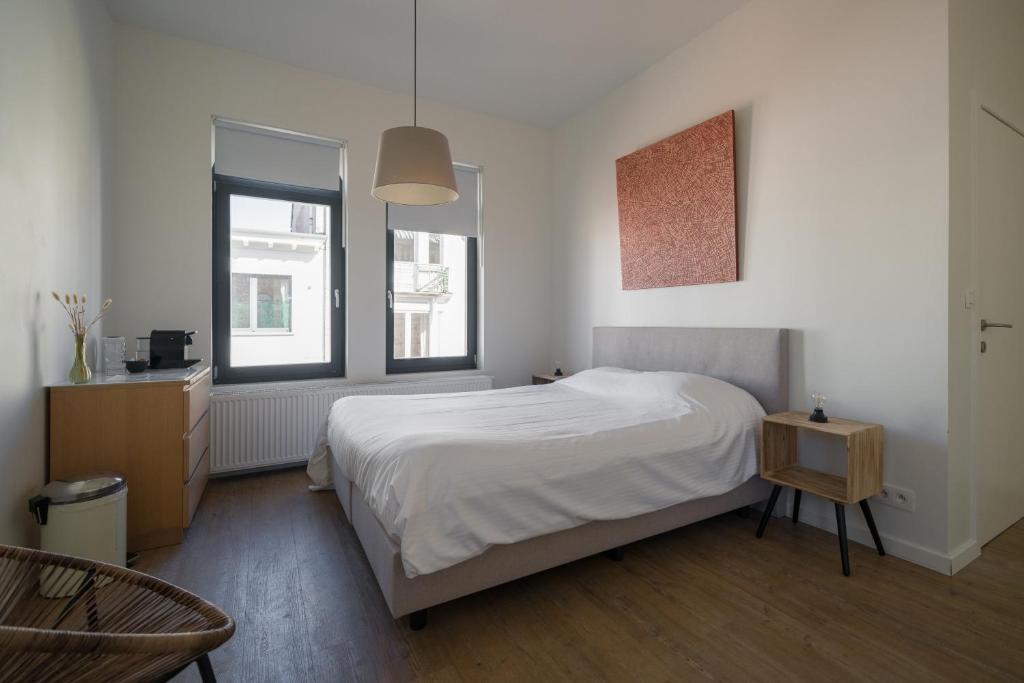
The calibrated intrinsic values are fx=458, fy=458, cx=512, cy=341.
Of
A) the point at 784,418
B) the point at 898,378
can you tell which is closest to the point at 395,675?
the point at 784,418

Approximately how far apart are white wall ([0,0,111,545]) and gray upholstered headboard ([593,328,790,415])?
11.1 ft

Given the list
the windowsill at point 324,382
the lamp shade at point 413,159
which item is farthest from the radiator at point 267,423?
the lamp shade at point 413,159

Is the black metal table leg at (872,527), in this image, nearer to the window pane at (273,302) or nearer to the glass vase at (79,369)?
the glass vase at (79,369)

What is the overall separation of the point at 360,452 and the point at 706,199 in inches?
104

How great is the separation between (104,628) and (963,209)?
347 cm

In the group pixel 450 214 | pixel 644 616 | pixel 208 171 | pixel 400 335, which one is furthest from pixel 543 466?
pixel 208 171

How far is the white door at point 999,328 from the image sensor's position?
2248mm

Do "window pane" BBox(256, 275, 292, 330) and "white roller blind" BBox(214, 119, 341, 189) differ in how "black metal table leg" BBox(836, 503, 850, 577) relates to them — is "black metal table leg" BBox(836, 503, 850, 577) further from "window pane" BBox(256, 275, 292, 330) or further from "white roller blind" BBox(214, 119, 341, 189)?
"white roller blind" BBox(214, 119, 341, 189)

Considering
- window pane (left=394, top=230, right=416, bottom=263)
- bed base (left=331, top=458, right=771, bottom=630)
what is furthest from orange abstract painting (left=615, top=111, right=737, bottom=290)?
window pane (left=394, top=230, right=416, bottom=263)

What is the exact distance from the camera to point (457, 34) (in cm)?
314

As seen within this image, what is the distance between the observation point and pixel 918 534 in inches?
84.4

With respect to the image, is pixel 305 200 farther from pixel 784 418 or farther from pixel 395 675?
pixel 784 418

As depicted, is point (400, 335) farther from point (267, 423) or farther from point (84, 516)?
point (84, 516)

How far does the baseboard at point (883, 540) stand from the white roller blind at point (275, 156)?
4.04 m
